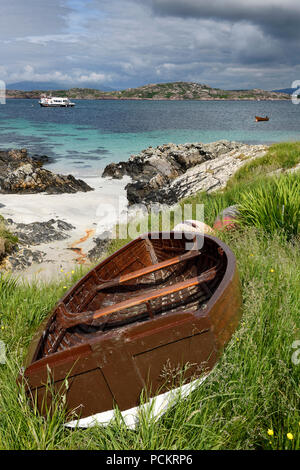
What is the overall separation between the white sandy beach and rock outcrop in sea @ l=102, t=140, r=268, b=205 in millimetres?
1602

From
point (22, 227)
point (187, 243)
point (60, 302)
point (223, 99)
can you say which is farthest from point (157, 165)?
point (223, 99)

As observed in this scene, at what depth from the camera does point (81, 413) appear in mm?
2980

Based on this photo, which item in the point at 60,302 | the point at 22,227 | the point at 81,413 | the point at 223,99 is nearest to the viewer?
the point at 81,413

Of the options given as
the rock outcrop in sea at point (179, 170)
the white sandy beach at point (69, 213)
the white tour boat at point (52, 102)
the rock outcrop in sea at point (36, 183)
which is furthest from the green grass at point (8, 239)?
the white tour boat at point (52, 102)

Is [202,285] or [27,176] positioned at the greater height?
Result: [27,176]

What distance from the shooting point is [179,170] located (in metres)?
20.7

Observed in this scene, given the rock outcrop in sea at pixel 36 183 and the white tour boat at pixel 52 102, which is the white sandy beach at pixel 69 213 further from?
the white tour boat at pixel 52 102

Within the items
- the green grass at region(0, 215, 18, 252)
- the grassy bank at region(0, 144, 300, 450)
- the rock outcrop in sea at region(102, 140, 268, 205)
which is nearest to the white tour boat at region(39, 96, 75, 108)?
the rock outcrop in sea at region(102, 140, 268, 205)

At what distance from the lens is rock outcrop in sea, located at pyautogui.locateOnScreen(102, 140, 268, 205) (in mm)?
14659

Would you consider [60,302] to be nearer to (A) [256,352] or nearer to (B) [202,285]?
(B) [202,285]

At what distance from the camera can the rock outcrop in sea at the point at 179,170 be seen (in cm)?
1466

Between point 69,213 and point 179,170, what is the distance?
25.4 feet
